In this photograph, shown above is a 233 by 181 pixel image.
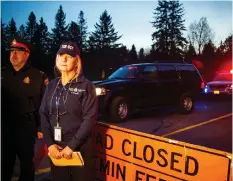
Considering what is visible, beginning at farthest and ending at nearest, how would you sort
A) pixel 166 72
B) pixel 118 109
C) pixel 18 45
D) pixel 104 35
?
pixel 104 35 → pixel 166 72 → pixel 118 109 → pixel 18 45

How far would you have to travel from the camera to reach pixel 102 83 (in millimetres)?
9531

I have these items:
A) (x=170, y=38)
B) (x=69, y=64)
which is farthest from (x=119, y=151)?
(x=170, y=38)

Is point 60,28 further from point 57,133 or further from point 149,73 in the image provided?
point 57,133

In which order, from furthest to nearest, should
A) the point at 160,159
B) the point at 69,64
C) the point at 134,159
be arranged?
the point at 134,159
the point at 160,159
the point at 69,64

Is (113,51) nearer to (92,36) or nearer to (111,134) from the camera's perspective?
(92,36)

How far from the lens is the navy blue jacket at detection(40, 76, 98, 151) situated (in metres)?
2.86

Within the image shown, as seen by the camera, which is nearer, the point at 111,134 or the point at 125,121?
the point at 111,134

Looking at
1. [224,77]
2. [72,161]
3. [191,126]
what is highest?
[224,77]

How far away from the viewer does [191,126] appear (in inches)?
359

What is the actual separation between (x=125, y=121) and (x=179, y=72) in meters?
3.38

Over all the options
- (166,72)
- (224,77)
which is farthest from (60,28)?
(166,72)

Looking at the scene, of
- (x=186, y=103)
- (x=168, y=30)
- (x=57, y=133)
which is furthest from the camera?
(x=168, y=30)

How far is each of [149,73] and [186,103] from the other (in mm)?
2136

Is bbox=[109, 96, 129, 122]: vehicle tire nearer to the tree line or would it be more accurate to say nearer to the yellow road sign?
the yellow road sign
